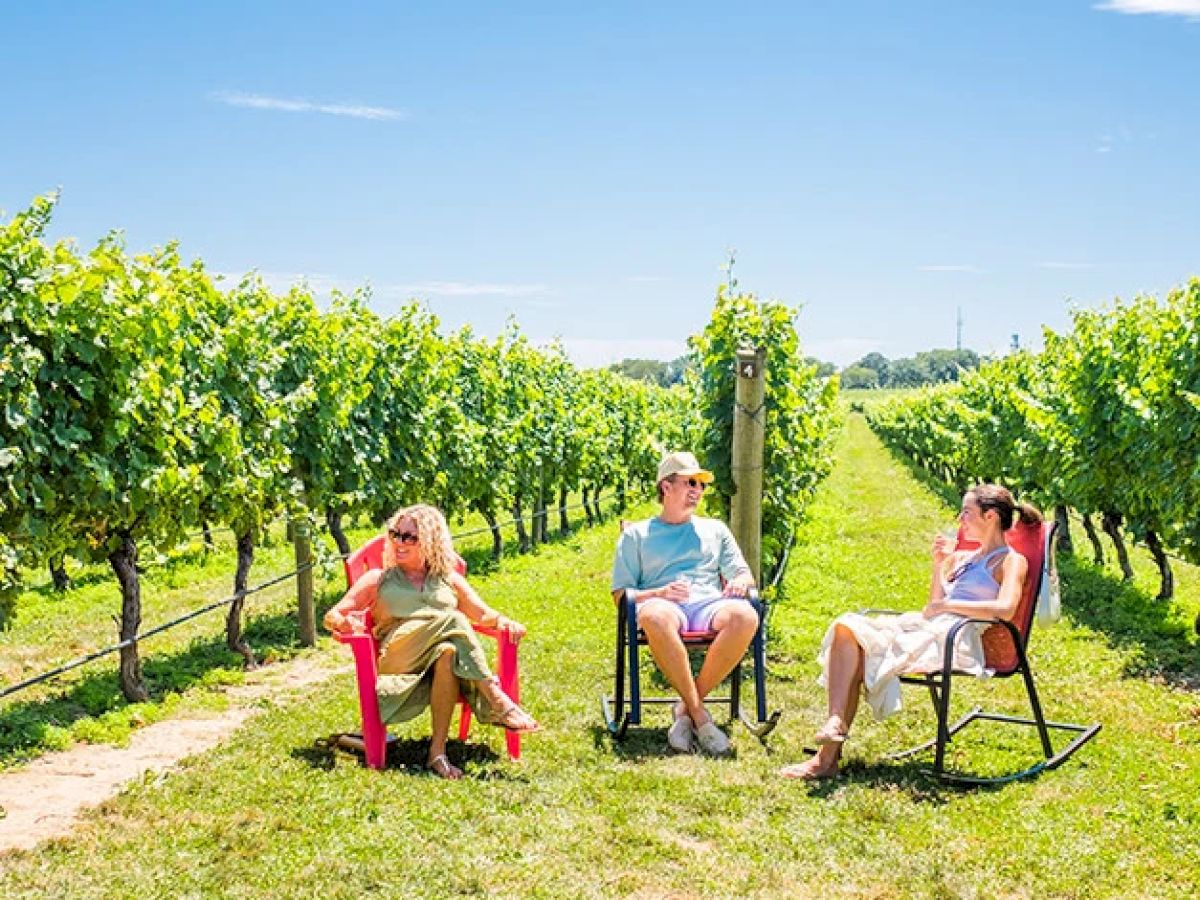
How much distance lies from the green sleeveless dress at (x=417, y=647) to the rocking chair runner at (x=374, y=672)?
7 cm

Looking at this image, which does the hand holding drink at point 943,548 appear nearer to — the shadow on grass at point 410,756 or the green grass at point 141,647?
the shadow on grass at point 410,756

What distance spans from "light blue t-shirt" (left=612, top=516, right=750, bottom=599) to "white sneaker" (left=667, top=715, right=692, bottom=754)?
23.0 inches

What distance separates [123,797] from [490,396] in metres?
10.7

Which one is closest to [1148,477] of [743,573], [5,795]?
[743,573]

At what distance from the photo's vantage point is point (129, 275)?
676 centimetres

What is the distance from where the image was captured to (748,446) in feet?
22.0

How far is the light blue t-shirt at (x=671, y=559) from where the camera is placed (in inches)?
224

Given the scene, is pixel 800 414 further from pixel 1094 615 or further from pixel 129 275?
pixel 129 275

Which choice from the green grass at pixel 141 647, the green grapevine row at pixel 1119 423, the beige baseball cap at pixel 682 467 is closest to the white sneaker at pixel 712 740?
the beige baseball cap at pixel 682 467

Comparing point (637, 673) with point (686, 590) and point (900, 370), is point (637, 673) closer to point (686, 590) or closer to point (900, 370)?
point (686, 590)

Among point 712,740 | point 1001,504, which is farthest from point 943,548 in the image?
point 712,740

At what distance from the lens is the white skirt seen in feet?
16.1

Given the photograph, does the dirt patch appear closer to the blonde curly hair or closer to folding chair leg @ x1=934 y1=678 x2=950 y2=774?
the blonde curly hair

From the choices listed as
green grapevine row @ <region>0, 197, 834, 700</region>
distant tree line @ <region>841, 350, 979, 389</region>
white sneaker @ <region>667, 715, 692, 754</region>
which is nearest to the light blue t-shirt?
white sneaker @ <region>667, 715, 692, 754</region>
